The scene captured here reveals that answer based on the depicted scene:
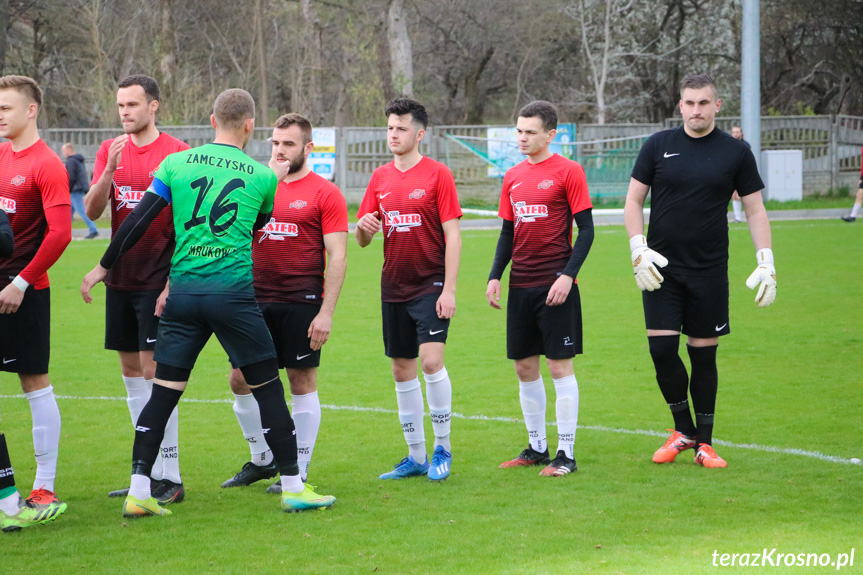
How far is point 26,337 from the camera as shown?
5.39 m

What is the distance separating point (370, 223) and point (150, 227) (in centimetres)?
132

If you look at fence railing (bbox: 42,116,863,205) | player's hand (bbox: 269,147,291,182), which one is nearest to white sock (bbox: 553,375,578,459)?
player's hand (bbox: 269,147,291,182)

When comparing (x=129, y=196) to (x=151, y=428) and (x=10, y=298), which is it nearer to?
(x=10, y=298)

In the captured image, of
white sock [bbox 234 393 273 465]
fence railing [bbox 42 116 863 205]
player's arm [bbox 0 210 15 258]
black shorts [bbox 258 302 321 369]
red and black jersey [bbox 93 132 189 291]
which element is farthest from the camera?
fence railing [bbox 42 116 863 205]

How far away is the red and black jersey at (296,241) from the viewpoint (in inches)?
231

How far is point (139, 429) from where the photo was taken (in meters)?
5.10

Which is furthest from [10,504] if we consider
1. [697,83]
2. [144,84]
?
[697,83]

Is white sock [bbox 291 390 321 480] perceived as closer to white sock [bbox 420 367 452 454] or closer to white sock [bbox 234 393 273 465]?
white sock [bbox 234 393 273 465]

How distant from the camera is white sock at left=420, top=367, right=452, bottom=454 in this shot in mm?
6107

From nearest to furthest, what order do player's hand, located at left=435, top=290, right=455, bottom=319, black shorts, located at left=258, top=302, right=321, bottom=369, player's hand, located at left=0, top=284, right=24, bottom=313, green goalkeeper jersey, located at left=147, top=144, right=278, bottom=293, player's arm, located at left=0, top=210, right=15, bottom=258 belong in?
1. player's arm, located at left=0, top=210, right=15, bottom=258
2. green goalkeeper jersey, located at left=147, top=144, right=278, bottom=293
3. player's hand, located at left=0, top=284, right=24, bottom=313
4. black shorts, located at left=258, top=302, right=321, bottom=369
5. player's hand, located at left=435, top=290, right=455, bottom=319

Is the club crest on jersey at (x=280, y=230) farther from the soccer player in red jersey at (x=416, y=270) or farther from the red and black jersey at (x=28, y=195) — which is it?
the red and black jersey at (x=28, y=195)

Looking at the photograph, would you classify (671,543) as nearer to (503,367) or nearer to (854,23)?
(503,367)

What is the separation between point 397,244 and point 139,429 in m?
1.98

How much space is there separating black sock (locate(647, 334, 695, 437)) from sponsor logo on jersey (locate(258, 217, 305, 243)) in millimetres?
2361
